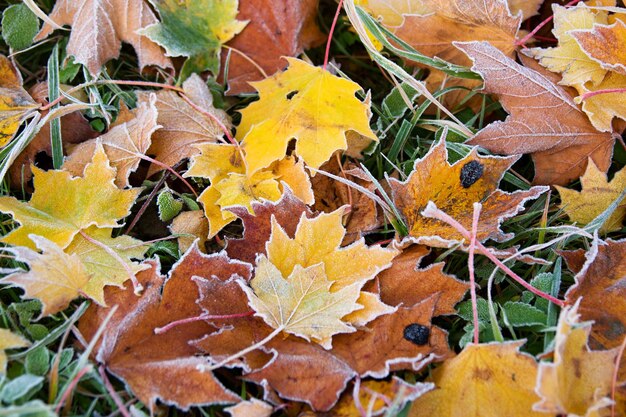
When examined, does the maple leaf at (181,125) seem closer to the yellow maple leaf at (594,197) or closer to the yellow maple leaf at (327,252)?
the yellow maple leaf at (327,252)

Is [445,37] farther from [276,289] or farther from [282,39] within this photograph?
[276,289]

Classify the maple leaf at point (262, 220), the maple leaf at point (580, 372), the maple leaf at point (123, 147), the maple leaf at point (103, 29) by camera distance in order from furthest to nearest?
1. the maple leaf at point (103, 29)
2. the maple leaf at point (123, 147)
3. the maple leaf at point (262, 220)
4. the maple leaf at point (580, 372)

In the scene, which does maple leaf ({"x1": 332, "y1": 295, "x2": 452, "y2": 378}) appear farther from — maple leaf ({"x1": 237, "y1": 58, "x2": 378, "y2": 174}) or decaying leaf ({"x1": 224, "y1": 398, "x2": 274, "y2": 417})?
maple leaf ({"x1": 237, "y1": 58, "x2": 378, "y2": 174})

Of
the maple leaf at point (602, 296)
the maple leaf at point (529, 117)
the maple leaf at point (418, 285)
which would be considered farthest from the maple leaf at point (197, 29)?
the maple leaf at point (602, 296)

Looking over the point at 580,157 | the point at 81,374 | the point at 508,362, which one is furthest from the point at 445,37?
the point at 81,374

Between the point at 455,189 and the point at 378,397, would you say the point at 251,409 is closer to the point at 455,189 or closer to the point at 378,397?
the point at 378,397

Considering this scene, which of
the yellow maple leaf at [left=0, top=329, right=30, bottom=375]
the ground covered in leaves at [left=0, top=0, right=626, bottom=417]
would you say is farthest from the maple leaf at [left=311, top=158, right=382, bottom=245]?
the yellow maple leaf at [left=0, top=329, right=30, bottom=375]
